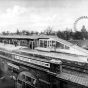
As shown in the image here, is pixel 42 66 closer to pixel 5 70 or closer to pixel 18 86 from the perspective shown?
pixel 18 86

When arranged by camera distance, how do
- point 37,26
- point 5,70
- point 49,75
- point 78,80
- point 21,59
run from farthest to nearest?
point 37,26, point 5,70, point 21,59, point 49,75, point 78,80

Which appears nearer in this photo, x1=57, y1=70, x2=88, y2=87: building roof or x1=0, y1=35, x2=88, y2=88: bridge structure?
x1=57, y1=70, x2=88, y2=87: building roof

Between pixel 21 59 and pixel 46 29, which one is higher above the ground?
pixel 46 29

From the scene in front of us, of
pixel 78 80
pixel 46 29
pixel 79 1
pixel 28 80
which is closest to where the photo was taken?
pixel 78 80

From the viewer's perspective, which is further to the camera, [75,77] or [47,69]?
[47,69]

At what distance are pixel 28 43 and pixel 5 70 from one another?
542cm

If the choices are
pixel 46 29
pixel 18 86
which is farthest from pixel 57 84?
pixel 46 29

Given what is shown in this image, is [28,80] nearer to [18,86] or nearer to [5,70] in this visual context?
[18,86]

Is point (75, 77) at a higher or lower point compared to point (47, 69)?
lower

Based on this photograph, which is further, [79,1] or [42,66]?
[79,1]

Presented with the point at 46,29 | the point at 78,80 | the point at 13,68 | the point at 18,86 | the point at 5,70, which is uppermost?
the point at 46,29

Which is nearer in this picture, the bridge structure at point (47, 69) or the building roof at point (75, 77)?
the building roof at point (75, 77)

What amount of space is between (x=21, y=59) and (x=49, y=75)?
3.02 metres

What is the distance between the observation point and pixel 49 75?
19.2 feet
